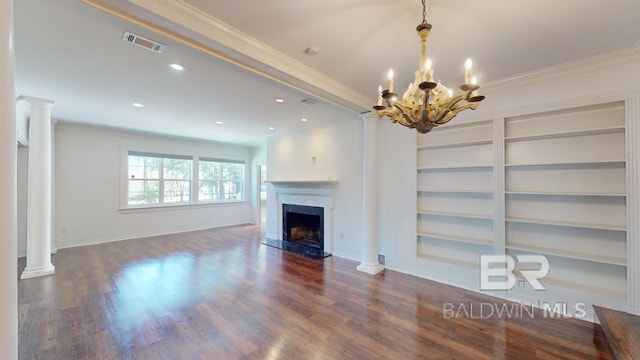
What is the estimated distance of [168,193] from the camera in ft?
22.3

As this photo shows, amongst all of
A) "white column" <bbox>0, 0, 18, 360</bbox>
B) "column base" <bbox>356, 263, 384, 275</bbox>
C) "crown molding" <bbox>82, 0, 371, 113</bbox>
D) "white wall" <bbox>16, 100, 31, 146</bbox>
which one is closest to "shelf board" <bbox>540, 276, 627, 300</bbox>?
"column base" <bbox>356, 263, 384, 275</bbox>

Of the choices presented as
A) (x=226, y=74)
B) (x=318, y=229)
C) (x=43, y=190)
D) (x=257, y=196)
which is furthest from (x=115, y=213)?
(x=226, y=74)

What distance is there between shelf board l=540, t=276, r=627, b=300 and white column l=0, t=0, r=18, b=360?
4.29m

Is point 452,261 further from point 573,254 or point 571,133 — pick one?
point 571,133

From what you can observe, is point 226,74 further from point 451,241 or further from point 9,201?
point 451,241

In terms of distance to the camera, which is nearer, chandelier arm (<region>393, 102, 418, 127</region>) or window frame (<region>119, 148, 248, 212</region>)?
chandelier arm (<region>393, 102, 418, 127</region>)

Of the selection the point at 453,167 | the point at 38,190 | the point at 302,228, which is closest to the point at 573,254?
the point at 453,167

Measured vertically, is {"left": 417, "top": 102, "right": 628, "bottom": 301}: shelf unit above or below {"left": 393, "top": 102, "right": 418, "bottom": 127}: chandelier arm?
below

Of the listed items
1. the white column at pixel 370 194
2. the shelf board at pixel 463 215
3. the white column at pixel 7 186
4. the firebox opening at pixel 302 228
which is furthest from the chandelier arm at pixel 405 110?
the firebox opening at pixel 302 228

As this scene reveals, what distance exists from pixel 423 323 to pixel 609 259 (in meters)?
2.02

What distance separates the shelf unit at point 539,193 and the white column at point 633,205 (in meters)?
0.08

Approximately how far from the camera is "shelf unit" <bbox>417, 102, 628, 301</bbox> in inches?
103

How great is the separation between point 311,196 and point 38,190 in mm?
4323

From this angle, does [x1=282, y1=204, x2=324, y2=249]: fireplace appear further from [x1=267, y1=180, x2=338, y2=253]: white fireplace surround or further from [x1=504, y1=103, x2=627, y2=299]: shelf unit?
[x1=504, y1=103, x2=627, y2=299]: shelf unit
